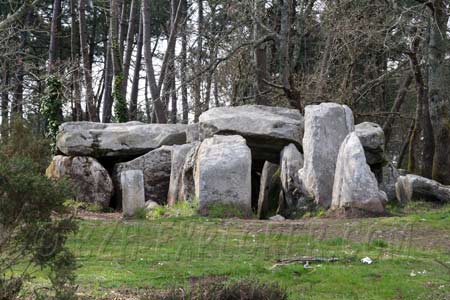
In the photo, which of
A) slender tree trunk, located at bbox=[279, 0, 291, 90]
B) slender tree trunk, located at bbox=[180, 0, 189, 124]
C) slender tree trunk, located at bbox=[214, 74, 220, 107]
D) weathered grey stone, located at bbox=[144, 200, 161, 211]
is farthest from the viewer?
slender tree trunk, located at bbox=[214, 74, 220, 107]

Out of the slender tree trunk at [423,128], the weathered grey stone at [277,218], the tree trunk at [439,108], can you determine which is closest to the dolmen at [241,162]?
the weathered grey stone at [277,218]

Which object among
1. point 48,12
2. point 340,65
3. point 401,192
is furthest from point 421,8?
point 48,12

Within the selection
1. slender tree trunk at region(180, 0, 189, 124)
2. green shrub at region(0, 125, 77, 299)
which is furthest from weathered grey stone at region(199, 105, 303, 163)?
green shrub at region(0, 125, 77, 299)

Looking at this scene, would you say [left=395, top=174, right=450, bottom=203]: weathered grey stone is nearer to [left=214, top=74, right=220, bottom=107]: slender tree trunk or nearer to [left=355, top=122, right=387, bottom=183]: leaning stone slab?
[left=355, top=122, right=387, bottom=183]: leaning stone slab

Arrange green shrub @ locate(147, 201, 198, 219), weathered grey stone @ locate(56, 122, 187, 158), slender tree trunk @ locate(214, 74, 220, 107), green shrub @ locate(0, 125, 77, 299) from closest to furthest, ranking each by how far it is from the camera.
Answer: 1. green shrub @ locate(0, 125, 77, 299)
2. green shrub @ locate(147, 201, 198, 219)
3. weathered grey stone @ locate(56, 122, 187, 158)
4. slender tree trunk @ locate(214, 74, 220, 107)

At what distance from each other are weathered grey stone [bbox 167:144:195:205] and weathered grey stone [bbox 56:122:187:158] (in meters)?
1.79

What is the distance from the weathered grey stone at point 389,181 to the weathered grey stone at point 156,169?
211 inches

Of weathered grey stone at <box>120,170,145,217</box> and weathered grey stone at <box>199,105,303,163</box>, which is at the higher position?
weathered grey stone at <box>199,105,303,163</box>

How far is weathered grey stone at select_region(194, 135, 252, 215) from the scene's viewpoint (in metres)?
14.9

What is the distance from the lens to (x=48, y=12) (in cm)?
3781

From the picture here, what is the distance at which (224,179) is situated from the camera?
15.1 metres

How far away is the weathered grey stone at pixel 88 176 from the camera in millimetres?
18531

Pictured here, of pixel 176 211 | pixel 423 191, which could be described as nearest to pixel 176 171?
pixel 176 211

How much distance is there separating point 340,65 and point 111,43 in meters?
8.35
